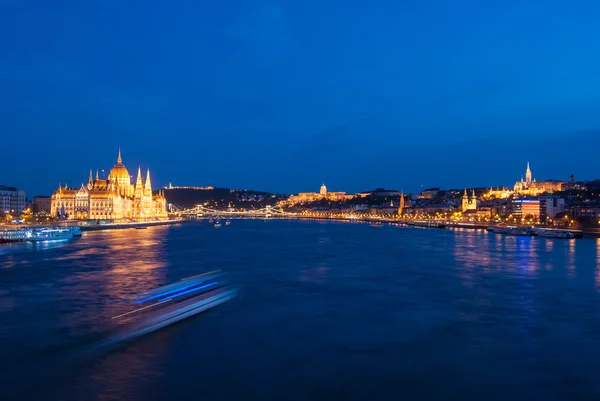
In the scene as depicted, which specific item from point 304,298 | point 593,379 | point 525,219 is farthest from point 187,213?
point 593,379

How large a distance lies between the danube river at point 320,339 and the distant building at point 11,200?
53.6m

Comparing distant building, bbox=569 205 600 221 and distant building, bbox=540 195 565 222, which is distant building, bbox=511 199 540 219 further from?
distant building, bbox=569 205 600 221

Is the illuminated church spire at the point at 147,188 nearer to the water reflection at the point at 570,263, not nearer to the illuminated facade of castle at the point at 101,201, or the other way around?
the illuminated facade of castle at the point at 101,201

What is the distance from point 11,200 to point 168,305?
64.0 m

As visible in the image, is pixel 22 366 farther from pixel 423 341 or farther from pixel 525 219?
pixel 525 219

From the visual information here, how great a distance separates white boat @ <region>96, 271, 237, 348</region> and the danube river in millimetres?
307

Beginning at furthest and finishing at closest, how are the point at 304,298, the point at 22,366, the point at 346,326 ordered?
the point at 304,298 → the point at 346,326 → the point at 22,366

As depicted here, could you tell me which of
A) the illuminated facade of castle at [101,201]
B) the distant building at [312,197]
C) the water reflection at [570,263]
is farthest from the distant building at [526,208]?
the distant building at [312,197]

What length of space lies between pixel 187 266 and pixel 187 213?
257ft

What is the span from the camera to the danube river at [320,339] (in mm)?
6406

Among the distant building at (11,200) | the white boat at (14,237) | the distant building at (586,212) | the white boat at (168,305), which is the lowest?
the white boat at (168,305)

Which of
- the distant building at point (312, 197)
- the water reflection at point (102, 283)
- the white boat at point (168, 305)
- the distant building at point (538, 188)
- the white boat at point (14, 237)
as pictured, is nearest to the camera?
the white boat at point (168, 305)

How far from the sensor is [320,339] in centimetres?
843

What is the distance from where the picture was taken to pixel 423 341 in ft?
27.2
